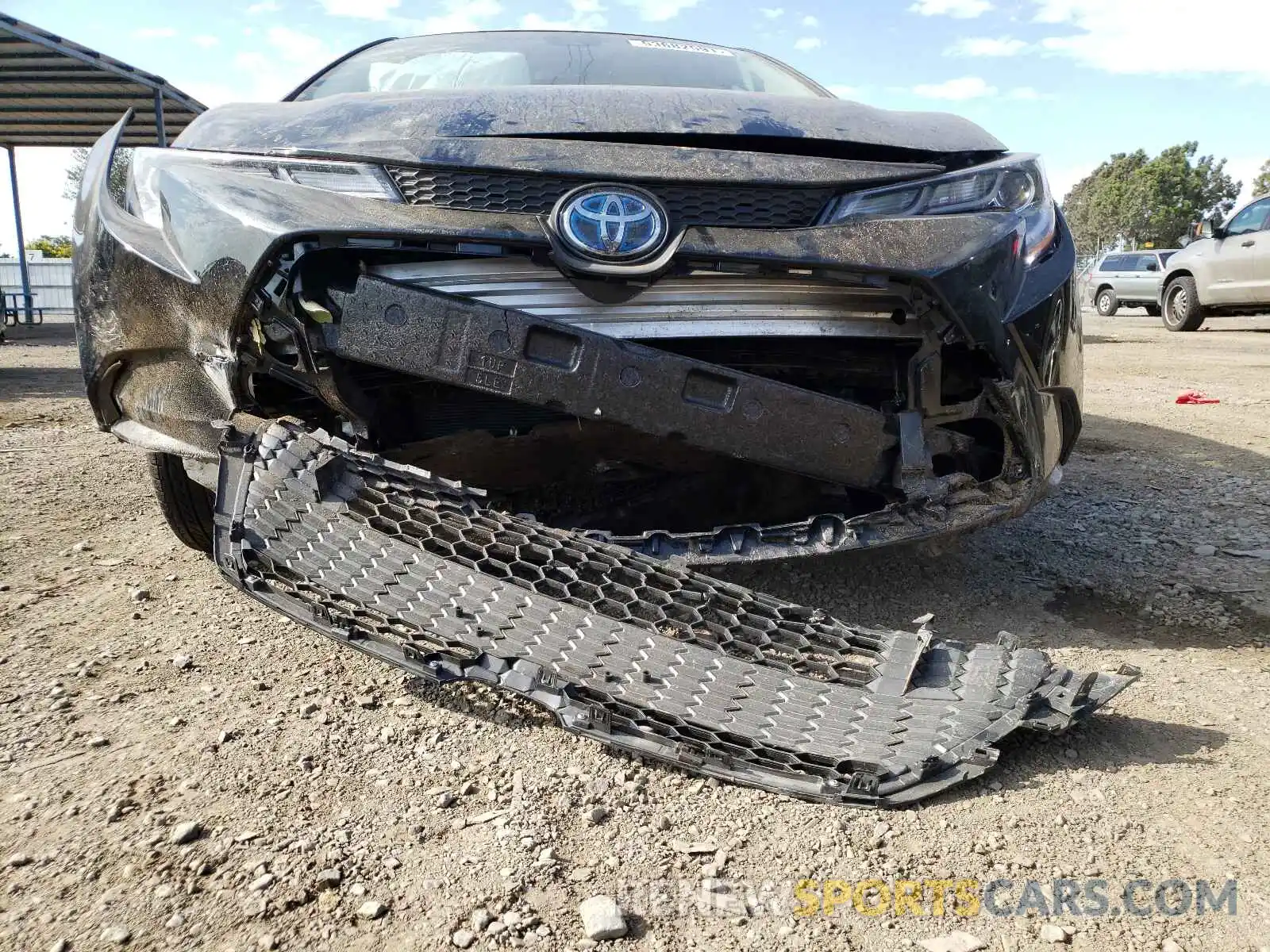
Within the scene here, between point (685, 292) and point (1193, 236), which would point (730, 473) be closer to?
point (685, 292)

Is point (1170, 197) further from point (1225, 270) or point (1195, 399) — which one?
point (1195, 399)

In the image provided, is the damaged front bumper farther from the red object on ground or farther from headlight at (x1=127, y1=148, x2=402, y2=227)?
the red object on ground

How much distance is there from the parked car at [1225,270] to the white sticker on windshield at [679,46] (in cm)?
1075

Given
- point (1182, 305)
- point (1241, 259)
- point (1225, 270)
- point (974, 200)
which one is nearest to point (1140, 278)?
point (1182, 305)

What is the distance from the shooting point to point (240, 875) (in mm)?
1338

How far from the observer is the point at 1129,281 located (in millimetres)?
19781

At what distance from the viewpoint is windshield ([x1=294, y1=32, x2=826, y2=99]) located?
308 cm

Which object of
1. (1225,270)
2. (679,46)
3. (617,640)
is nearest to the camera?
(617,640)

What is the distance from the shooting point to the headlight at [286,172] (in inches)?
Result: 75.9

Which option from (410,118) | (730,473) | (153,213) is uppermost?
(410,118)

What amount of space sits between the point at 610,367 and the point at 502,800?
888 mm

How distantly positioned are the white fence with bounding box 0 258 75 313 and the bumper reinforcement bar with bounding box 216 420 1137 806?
22.4m

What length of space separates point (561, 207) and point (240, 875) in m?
1.37

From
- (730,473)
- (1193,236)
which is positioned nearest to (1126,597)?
(730,473)
